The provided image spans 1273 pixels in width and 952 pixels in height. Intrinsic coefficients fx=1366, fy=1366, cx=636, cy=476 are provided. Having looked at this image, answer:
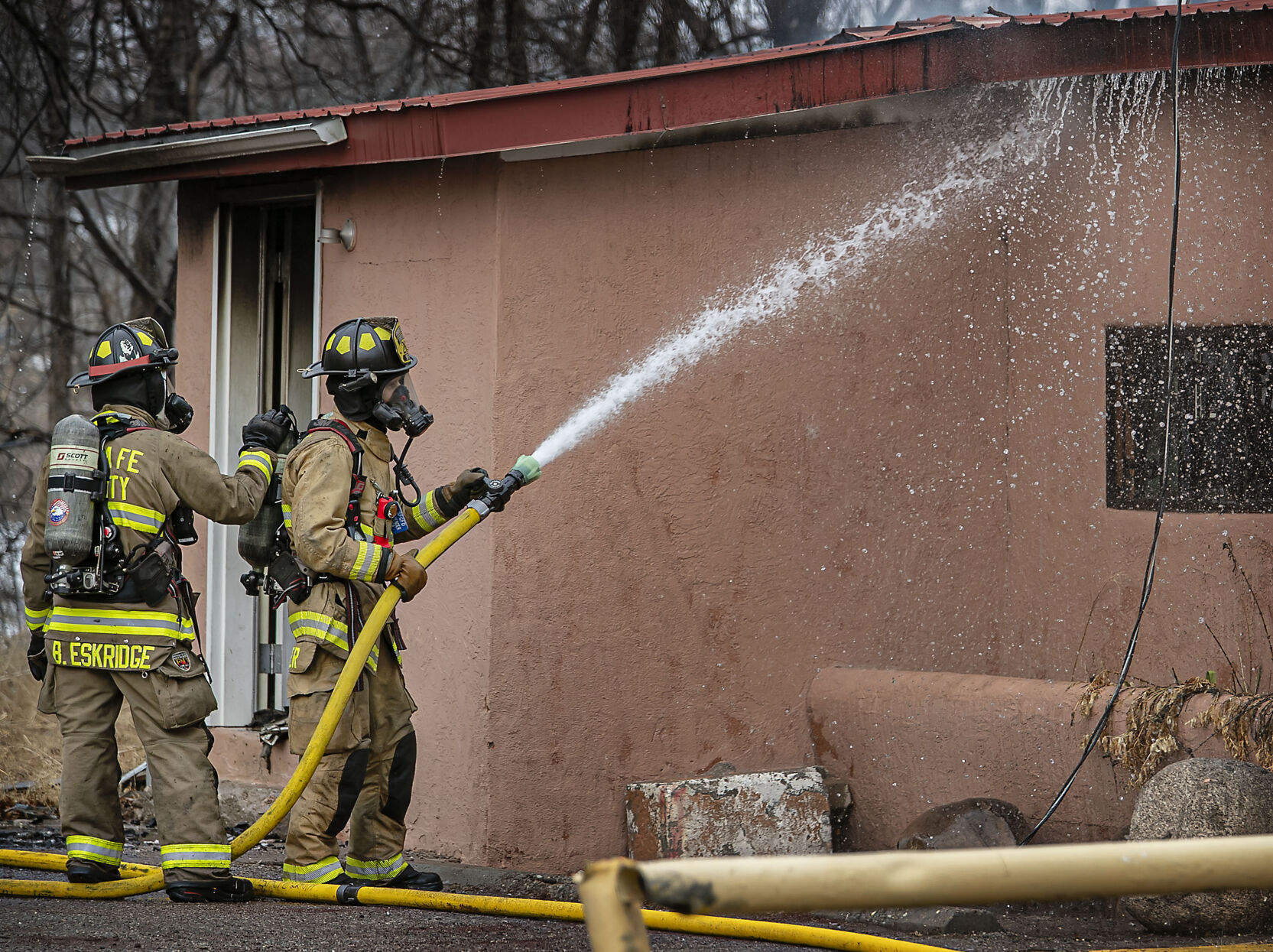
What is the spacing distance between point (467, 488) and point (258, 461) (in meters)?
0.79

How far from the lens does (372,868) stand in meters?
5.27

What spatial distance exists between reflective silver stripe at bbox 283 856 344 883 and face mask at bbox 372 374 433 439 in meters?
1.62

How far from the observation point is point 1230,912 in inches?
177

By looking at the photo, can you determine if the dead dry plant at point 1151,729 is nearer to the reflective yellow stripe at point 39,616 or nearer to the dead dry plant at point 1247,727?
the dead dry plant at point 1247,727

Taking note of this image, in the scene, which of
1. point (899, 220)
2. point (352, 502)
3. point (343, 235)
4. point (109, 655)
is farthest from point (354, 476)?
point (899, 220)

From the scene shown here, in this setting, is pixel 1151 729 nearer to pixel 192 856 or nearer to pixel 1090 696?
pixel 1090 696

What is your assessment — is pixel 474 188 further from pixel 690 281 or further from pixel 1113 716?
pixel 1113 716

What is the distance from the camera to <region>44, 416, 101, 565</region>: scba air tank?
4742mm

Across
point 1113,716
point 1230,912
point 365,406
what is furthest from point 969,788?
point 365,406

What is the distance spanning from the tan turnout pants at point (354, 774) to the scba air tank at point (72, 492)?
0.86m

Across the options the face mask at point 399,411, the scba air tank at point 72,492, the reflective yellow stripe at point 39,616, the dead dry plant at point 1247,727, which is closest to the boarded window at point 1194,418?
the dead dry plant at point 1247,727

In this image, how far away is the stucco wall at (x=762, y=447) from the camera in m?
5.93

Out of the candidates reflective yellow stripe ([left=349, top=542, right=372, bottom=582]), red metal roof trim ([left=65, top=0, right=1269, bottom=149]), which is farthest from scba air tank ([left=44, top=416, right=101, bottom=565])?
red metal roof trim ([left=65, top=0, right=1269, bottom=149])

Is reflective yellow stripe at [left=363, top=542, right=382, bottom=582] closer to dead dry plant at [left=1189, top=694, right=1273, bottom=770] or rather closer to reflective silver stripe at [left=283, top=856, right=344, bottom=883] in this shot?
reflective silver stripe at [left=283, top=856, right=344, bottom=883]
